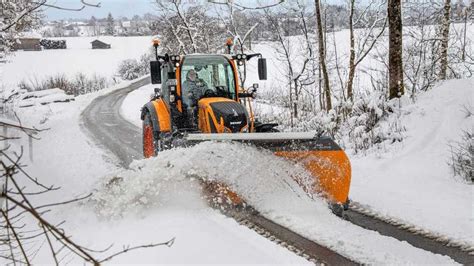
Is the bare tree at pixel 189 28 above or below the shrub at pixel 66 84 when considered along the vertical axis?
above

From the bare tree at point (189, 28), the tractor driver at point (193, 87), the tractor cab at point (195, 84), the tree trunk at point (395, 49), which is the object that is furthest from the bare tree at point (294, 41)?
Result: the tractor driver at point (193, 87)

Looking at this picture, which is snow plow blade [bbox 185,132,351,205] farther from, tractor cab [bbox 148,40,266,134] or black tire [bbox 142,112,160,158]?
black tire [bbox 142,112,160,158]

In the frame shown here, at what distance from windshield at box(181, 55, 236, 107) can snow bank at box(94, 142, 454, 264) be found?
1.86 metres

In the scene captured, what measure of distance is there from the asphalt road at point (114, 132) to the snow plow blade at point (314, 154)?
3.87 m

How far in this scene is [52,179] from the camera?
7137 mm

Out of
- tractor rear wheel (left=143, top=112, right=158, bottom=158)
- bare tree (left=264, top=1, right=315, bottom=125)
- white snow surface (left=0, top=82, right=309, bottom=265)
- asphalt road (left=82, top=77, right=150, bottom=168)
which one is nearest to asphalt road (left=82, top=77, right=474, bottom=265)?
asphalt road (left=82, top=77, right=150, bottom=168)

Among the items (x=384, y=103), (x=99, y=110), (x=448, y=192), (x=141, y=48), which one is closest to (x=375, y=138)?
(x=384, y=103)

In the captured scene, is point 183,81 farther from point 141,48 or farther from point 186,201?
point 141,48

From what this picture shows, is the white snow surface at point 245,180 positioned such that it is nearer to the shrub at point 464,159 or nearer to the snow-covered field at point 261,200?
the snow-covered field at point 261,200

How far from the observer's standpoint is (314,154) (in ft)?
18.0

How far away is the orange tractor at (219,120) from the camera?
5.42m

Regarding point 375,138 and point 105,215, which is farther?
point 375,138

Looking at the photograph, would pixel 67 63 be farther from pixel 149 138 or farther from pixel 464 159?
pixel 464 159

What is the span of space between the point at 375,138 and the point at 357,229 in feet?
12.8
